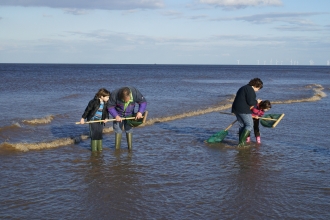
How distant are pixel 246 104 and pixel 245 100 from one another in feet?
0.28

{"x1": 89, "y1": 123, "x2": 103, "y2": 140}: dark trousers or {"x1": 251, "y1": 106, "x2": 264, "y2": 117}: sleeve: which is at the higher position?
{"x1": 251, "y1": 106, "x2": 264, "y2": 117}: sleeve

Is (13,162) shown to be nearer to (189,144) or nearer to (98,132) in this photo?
(98,132)

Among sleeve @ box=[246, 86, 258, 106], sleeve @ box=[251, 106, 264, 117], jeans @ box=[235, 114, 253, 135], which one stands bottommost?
jeans @ box=[235, 114, 253, 135]

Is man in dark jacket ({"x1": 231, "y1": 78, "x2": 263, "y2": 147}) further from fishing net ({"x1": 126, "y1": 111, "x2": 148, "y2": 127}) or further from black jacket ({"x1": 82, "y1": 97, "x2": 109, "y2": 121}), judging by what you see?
black jacket ({"x1": 82, "y1": 97, "x2": 109, "y2": 121})

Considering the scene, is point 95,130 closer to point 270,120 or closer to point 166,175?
point 166,175

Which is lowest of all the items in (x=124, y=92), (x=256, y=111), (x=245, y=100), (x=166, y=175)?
(x=166, y=175)

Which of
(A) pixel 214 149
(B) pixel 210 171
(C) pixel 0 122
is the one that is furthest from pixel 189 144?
(C) pixel 0 122

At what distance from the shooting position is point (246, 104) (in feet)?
28.1

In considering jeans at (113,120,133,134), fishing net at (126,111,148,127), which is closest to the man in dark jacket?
fishing net at (126,111,148,127)

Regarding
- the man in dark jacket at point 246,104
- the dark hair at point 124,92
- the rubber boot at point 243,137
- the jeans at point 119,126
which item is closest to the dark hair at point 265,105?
the man in dark jacket at point 246,104

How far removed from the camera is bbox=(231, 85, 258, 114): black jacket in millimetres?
8453

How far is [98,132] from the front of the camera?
8188 millimetres

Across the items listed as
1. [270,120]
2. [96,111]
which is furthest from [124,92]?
[270,120]

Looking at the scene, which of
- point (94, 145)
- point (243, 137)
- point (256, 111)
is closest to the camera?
point (94, 145)
